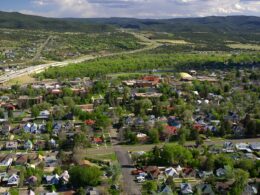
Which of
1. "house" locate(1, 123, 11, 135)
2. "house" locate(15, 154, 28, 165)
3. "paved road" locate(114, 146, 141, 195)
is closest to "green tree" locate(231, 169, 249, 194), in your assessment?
"paved road" locate(114, 146, 141, 195)

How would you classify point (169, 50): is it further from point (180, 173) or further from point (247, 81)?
point (180, 173)

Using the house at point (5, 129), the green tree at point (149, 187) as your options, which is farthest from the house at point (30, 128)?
the green tree at point (149, 187)

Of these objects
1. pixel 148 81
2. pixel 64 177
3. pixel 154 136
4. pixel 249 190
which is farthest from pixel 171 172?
pixel 148 81

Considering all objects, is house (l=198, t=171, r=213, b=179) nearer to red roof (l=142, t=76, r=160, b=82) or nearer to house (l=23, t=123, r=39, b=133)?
house (l=23, t=123, r=39, b=133)

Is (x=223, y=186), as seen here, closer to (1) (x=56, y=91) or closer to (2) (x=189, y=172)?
(2) (x=189, y=172)

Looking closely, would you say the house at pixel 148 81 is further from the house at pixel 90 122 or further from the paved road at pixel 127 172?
the paved road at pixel 127 172

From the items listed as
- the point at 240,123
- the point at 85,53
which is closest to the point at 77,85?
the point at 240,123
